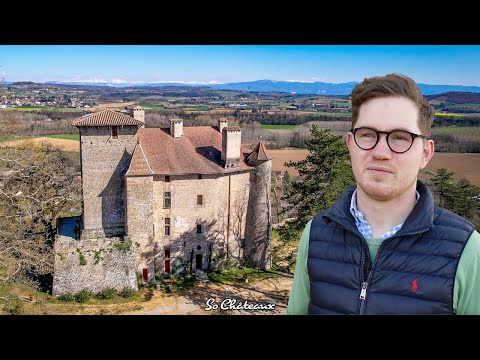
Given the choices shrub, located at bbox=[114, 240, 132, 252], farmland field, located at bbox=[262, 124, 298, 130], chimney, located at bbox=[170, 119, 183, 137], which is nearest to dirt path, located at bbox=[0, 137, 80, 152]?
chimney, located at bbox=[170, 119, 183, 137]

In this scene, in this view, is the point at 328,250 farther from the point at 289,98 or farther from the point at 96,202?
the point at 96,202

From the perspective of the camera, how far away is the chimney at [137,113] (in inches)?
422

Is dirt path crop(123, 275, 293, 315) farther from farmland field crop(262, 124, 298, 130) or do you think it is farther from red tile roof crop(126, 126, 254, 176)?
red tile roof crop(126, 126, 254, 176)

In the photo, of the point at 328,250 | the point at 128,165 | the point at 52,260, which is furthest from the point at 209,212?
the point at 328,250

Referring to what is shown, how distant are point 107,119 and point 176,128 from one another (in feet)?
6.19

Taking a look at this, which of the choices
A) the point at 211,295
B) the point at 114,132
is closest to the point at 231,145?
the point at 114,132

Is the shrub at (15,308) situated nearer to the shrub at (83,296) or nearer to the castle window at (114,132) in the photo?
the shrub at (83,296)

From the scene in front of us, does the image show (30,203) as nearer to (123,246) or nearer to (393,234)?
(123,246)

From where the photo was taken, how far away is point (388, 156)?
2.08 metres

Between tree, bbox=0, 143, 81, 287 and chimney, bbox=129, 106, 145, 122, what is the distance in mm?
2479

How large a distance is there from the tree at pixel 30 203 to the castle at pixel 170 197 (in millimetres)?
794

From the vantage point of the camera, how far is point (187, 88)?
706 cm

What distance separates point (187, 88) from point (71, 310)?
623cm
